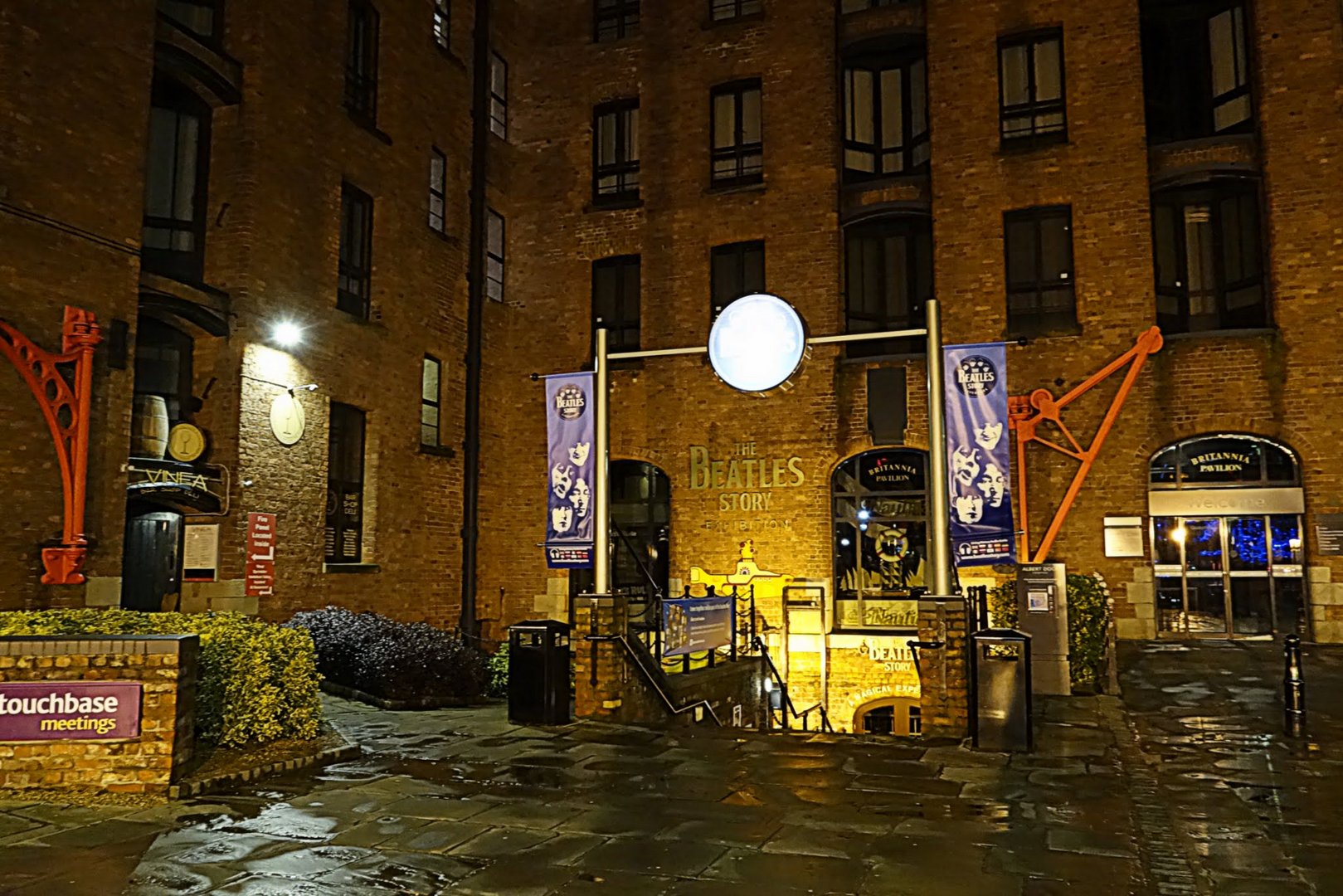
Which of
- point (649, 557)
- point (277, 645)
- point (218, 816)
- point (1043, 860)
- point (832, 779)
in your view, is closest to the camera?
point (1043, 860)

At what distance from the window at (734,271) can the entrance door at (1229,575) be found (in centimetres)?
834

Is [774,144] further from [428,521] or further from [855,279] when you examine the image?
[428,521]

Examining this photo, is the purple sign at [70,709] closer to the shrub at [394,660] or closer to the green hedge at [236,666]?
the green hedge at [236,666]

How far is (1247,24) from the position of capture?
1762cm

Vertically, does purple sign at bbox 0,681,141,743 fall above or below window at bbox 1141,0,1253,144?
below

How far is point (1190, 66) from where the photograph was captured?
1861 centimetres

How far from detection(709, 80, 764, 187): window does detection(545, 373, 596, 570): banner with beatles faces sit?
926 centimetres

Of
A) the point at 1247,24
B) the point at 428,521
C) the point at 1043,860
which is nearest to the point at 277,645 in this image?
the point at 1043,860

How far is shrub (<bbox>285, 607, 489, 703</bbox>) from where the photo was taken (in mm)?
12961

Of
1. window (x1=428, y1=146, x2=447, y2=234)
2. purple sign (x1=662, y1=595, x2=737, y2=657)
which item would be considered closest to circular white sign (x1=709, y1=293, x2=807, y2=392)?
purple sign (x1=662, y1=595, x2=737, y2=657)

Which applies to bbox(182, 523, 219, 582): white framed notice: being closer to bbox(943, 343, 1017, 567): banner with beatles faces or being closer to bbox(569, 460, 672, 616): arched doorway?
bbox(569, 460, 672, 616): arched doorway

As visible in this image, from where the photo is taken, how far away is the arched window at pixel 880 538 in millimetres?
18406

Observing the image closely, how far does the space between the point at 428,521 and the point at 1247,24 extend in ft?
54.6

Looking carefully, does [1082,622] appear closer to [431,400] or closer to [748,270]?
[748,270]
